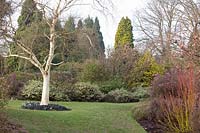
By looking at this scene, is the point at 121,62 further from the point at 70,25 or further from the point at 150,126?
the point at 150,126

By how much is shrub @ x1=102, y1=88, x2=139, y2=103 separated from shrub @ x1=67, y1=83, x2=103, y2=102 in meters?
0.86

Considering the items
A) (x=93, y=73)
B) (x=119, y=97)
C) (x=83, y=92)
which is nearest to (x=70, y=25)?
(x=83, y=92)

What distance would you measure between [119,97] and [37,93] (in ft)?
17.1

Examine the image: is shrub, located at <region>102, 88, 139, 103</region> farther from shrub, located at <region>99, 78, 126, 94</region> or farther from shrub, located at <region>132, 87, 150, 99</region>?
shrub, located at <region>99, 78, 126, 94</region>

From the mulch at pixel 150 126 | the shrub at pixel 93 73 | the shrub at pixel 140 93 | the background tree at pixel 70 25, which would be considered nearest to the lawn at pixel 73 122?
the mulch at pixel 150 126

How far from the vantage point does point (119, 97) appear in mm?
23156

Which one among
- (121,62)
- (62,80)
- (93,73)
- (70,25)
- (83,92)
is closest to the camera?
(70,25)

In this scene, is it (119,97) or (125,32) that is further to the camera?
(125,32)

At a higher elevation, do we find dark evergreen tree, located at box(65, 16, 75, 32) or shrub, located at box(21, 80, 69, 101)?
dark evergreen tree, located at box(65, 16, 75, 32)

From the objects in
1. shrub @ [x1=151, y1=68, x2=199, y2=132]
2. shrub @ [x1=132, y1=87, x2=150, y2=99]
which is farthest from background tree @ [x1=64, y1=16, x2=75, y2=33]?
shrub @ [x1=132, y1=87, x2=150, y2=99]

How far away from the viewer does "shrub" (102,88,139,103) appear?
2319 cm

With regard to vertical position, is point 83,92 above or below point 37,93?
above

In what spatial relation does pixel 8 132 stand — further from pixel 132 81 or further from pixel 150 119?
pixel 132 81

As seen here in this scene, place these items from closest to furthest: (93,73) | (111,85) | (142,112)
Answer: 1. (142,112)
2. (111,85)
3. (93,73)
